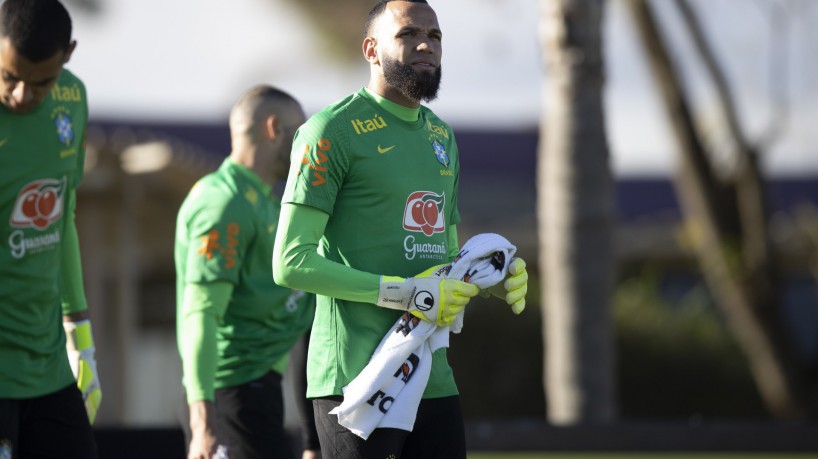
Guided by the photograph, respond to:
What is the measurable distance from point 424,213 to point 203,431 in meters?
1.53

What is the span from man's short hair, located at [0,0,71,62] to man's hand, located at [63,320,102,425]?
43.6 inches

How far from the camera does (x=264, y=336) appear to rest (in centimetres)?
588

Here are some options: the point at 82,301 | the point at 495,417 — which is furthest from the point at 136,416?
the point at 82,301

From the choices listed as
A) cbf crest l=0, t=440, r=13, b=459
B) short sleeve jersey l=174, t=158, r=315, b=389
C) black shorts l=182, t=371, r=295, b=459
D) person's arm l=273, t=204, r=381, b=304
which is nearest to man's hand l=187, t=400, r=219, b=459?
black shorts l=182, t=371, r=295, b=459

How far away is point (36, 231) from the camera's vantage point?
4492 mm

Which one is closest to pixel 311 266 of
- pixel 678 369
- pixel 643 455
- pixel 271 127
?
pixel 271 127

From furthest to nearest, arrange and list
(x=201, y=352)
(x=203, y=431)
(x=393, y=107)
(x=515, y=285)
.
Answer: (x=201, y=352), (x=203, y=431), (x=393, y=107), (x=515, y=285)

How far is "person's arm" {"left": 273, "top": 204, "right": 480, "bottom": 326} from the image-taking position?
4.08m

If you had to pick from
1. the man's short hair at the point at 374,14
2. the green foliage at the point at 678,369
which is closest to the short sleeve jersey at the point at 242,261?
the man's short hair at the point at 374,14

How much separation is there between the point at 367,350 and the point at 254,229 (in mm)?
1707

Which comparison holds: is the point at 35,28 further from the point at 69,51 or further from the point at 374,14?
Answer: the point at 374,14

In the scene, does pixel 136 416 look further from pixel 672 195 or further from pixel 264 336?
pixel 672 195

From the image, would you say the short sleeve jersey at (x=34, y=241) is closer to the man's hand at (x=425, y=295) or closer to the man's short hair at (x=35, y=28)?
the man's short hair at (x=35, y=28)

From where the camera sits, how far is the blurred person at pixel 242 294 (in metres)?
5.53
